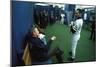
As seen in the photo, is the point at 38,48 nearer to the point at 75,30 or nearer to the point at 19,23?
the point at 19,23

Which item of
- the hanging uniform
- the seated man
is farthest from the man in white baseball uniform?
the seated man

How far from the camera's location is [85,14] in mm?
1822

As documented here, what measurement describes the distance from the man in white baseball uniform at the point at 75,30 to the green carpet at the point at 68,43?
0.04m

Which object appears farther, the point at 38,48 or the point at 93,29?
the point at 93,29

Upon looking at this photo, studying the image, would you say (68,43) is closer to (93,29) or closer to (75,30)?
(75,30)

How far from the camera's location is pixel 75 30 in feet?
5.86

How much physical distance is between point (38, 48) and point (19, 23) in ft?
0.98

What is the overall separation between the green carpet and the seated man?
0.20ft

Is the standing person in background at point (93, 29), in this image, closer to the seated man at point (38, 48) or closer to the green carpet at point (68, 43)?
the green carpet at point (68, 43)

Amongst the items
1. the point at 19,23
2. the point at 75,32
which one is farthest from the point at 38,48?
the point at 75,32

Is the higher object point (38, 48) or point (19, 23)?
point (19, 23)

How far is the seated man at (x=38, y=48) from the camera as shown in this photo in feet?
5.46

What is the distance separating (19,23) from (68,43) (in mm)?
529

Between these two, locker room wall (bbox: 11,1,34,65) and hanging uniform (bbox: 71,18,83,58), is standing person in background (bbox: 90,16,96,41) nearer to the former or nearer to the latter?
hanging uniform (bbox: 71,18,83,58)
